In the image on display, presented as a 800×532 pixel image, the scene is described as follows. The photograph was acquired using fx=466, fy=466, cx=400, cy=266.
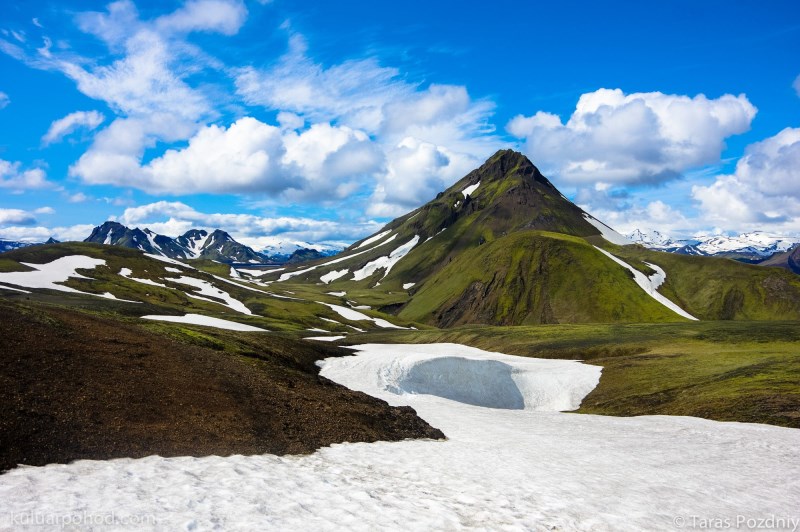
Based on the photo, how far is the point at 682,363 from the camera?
6138 centimetres

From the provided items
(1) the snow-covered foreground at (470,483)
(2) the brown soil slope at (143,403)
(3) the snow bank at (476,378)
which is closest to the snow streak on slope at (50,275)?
(3) the snow bank at (476,378)

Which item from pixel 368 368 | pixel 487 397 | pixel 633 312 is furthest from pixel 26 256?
pixel 633 312

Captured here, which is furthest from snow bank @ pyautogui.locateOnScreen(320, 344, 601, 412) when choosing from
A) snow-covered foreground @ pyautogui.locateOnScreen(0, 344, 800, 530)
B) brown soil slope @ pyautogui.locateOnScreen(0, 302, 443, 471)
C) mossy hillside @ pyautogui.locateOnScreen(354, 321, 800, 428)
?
brown soil slope @ pyautogui.locateOnScreen(0, 302, 443, 471)

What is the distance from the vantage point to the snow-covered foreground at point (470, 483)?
14242 millimetres

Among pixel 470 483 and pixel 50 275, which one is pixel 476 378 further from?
pixel 50 275

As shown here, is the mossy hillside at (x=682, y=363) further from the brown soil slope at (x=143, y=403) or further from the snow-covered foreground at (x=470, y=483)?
the brown soil slope at (x=143, y=403)

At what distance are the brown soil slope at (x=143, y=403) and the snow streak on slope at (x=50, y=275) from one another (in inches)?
5594

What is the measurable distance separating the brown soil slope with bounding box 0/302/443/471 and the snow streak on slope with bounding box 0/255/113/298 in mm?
142089

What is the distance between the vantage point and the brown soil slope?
18.6 metres

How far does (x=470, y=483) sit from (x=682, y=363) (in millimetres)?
53390

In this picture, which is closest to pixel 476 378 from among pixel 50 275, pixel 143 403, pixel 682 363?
pixel 682 363

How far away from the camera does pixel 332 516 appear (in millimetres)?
14602

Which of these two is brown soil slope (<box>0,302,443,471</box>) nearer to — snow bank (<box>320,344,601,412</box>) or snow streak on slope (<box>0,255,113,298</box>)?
snow bank (<box>320,344,601,412</box>)

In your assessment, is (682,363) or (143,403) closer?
(143,403)
